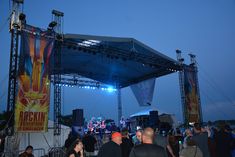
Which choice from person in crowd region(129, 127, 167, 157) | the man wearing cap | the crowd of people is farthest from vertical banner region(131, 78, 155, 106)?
person in crowd region(129, 127, 167, 157)

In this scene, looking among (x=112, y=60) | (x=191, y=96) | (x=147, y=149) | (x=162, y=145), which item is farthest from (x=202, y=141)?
(x=191, y=96)

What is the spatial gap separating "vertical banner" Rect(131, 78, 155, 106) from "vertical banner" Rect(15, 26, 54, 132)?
1014 cm

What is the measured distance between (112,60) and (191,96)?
5.77m

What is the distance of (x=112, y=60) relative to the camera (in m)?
16.4

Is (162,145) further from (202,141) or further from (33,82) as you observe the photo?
(33,82)

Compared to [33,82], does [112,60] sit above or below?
above

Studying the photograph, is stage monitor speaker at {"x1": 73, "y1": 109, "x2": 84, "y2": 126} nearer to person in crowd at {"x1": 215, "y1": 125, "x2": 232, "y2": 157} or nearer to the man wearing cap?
person in crowd at {"x1": 215, "y1": 125, "x2": 232, "y2": 157}

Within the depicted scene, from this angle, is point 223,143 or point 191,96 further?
point 191,96

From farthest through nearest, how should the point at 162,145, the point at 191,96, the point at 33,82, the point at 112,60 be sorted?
the point at 191,96 → the point at 112,60 → the point at 33,82 → the point at 162,145

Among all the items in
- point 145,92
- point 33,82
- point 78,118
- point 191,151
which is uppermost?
point 145,92

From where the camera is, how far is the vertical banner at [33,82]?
8.93m

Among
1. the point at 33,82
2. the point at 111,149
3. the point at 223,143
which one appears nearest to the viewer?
the point at 111,149

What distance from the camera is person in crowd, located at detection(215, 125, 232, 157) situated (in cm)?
505

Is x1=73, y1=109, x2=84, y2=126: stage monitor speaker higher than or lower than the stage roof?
lower
